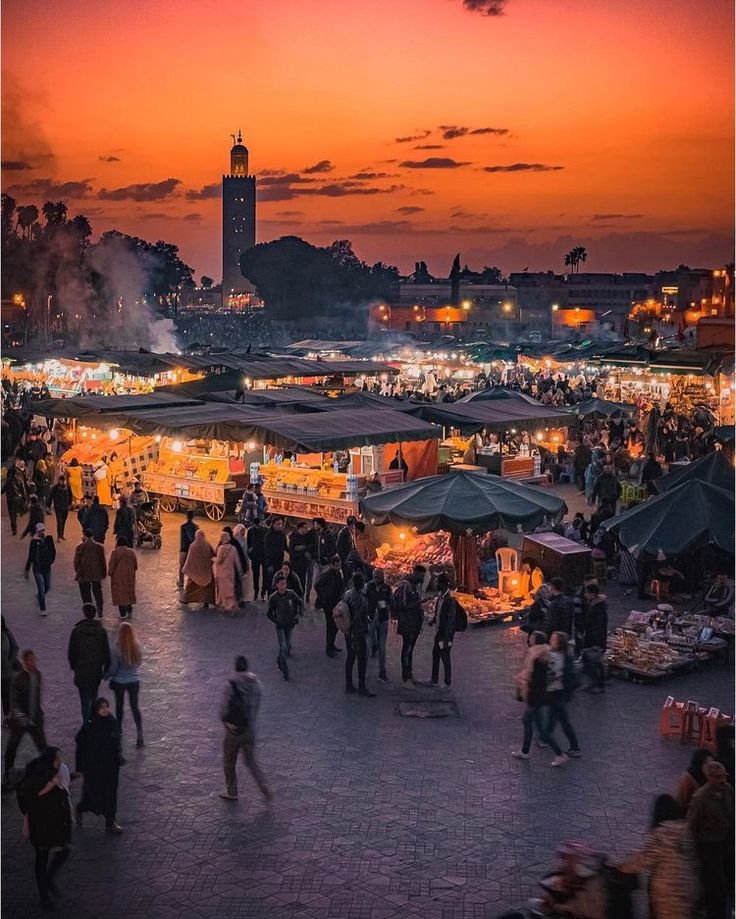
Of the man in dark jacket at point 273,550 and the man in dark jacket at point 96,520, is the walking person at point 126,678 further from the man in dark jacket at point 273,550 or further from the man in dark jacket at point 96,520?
the man in dark jacket at point 96,520

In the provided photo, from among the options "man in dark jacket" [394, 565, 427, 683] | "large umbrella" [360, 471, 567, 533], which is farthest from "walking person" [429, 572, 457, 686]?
"large umbrella" [360, 471, 567, 533]

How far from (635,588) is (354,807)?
7.98 m

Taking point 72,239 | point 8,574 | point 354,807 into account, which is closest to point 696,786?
point 354,807

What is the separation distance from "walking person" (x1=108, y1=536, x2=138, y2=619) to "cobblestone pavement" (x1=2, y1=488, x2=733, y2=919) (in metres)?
0.86

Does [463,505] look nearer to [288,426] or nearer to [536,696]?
[536,696]

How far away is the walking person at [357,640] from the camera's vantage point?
35.4ft

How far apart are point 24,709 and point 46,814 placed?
1.94 meters


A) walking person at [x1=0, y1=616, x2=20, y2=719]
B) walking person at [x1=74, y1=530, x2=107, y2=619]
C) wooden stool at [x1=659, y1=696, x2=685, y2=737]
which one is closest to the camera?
walking person at [x1=0, y1=616, x2=20, y2=719]

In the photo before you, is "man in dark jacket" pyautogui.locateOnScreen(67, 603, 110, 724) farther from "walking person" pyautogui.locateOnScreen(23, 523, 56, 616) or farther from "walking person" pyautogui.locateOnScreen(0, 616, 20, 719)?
"walking person" pyautogui.locateOnScreen(23, 523, 56, 616)

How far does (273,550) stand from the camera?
47.0ft

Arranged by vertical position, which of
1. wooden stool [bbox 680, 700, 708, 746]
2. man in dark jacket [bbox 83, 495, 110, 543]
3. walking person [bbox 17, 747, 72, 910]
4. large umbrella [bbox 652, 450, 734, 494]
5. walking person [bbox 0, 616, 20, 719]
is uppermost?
large umbrella [bbox 652, 450, 734, 494]

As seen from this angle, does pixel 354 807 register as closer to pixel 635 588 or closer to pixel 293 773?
pixel 293 773

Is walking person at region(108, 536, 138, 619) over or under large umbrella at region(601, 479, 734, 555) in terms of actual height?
under

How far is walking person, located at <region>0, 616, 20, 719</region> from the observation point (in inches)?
348
